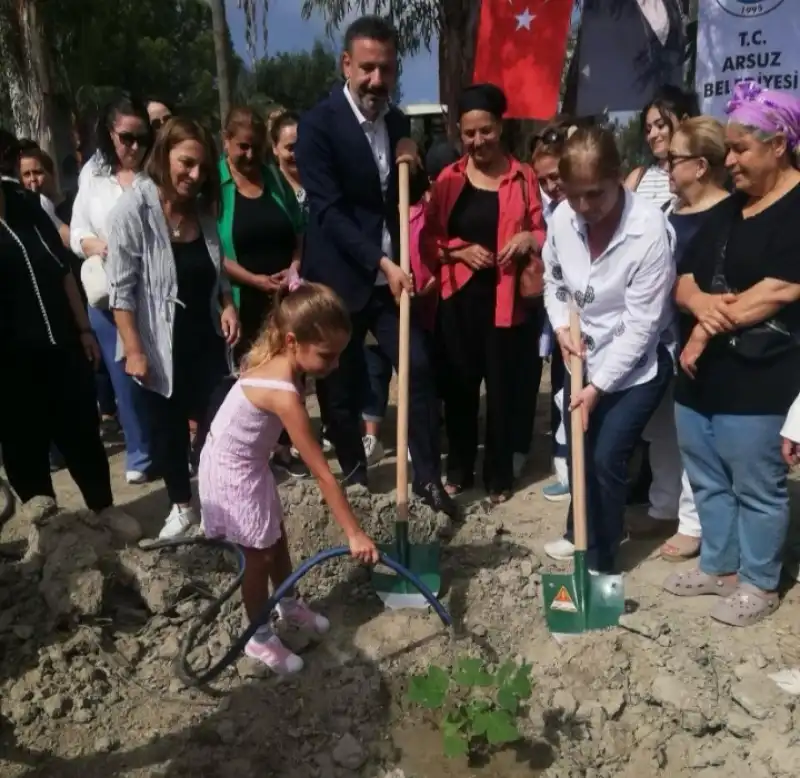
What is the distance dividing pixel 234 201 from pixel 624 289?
2119mm

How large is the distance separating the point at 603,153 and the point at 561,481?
2.09 m

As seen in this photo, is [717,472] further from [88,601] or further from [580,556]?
[88,601]

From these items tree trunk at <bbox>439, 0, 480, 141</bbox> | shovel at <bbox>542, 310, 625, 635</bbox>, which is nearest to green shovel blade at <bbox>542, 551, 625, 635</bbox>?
shovel at <bbox>542, 310, 625, 635</bbox>

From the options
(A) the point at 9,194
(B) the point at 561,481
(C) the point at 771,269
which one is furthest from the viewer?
(B) the point at 561,481

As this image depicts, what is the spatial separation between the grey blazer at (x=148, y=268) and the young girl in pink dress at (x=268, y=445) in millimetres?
969

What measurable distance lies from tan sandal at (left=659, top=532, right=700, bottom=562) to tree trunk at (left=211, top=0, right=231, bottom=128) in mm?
7004

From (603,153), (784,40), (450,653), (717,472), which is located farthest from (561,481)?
(784,40)

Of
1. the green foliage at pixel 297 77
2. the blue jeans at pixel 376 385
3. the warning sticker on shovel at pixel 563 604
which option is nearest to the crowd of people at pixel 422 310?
the warning sticker on shovel at pixel 563 604

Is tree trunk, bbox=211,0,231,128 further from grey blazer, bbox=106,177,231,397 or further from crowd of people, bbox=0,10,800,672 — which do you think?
grey blazer, bbox=106,177,231,397

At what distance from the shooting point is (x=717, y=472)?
11.3ft

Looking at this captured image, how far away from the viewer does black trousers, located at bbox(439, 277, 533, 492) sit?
436cm

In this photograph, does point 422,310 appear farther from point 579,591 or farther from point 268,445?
point 579,591

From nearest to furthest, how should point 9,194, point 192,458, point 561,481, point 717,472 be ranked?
point 717,472 < point 9,194 < point 561,481 < point 192,458

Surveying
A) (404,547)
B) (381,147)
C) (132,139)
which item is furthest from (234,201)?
(404,547)
